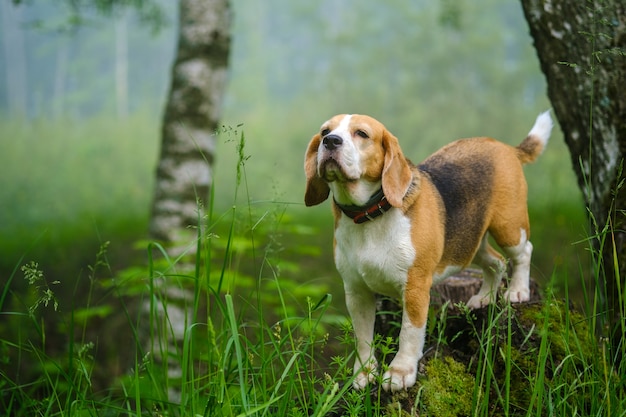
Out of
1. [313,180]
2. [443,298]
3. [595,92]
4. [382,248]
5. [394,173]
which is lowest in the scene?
[443,298]

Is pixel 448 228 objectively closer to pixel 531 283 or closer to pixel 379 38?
pixel 531 283

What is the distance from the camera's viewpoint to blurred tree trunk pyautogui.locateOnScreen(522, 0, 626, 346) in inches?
145

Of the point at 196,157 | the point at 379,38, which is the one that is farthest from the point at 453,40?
the point at 196,157

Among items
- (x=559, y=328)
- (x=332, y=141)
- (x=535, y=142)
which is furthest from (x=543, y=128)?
(x=332, y=141)

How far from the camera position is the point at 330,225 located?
45.6 feet

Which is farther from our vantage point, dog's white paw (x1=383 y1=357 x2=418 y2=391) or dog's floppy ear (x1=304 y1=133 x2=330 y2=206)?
dog's floppy ear (x1=304 y1=133 x2=330 y2=206)

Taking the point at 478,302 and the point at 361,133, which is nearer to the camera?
the point at 361,133

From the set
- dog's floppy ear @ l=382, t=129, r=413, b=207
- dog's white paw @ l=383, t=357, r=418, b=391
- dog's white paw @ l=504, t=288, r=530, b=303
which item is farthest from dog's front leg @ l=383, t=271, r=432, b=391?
dog's white paw @ l=504, t=288, r=530, b=303

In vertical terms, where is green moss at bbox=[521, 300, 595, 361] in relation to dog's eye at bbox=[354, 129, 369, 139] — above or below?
below

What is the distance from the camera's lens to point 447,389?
124 inches

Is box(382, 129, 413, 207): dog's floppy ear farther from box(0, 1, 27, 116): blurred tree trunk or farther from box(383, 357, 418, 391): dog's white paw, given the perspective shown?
box(0, 1, 27, 116): blurred tree trunk

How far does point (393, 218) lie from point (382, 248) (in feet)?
0.50

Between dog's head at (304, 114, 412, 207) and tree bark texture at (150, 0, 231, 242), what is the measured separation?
4.33 m

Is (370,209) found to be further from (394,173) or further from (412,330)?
(412,330)
